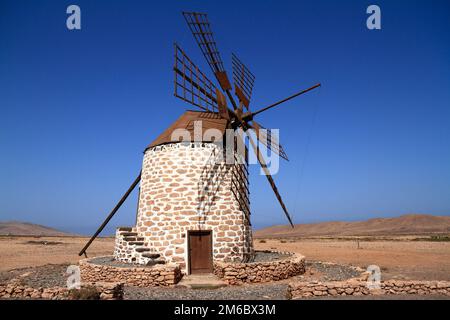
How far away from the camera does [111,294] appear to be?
7.90m

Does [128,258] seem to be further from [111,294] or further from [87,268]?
[111,294]

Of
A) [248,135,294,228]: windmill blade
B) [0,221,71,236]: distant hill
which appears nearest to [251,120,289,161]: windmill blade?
[248,135,294,228]: windmill blade

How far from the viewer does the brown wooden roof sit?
47.2ft

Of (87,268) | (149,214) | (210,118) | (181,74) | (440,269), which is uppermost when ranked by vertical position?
(181,74)

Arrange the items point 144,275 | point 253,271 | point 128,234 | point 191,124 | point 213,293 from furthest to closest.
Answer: point 191,124 < point 128,234 < point 253,271 < point 144,275 < point 213,293

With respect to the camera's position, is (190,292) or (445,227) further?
(445,227)

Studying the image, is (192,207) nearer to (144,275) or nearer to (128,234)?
(128,234)

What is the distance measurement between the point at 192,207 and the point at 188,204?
20 cm

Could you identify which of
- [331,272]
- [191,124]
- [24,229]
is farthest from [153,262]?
[24,229]

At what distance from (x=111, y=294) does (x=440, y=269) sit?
1509 centimetres

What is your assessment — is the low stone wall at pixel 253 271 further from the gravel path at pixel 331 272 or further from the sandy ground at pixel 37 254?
the sandy ground at pixel 37 254

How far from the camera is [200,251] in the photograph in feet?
42.6
